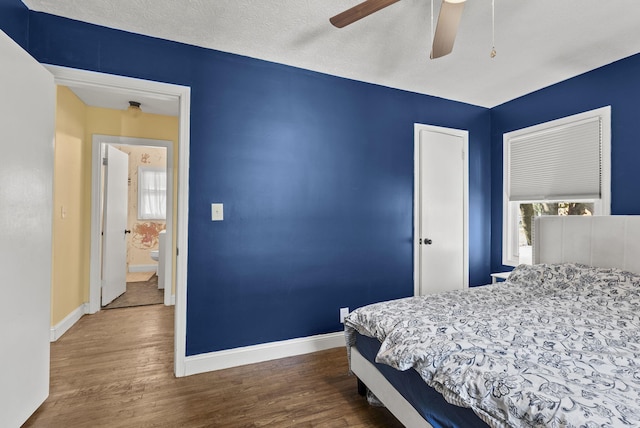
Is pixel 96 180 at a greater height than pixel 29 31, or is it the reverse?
pixel 29 31

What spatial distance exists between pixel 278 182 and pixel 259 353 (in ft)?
4.81

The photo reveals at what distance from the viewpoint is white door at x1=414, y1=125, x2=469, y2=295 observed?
331cm

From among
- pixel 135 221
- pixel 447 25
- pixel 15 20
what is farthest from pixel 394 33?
pixel 135 221

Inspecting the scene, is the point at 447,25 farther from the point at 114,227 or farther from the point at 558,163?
the point at 114,227

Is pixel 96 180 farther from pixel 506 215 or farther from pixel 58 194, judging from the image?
pixel 506 215

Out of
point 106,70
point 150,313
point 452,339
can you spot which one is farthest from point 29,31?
point 452,339

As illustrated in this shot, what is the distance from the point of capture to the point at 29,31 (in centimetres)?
204

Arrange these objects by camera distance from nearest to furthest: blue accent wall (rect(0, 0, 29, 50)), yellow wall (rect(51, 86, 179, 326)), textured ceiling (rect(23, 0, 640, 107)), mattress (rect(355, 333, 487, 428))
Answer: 1. mattress (rect(355, 333, 487, 428))
2. blue accent wall (rect(0, 0, 29, 50))
3. textured ceiling (rect(23, 0, 640, 107))
4. yellow wall (rect(51, 86, 179, 326))

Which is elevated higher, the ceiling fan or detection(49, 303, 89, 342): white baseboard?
the ceiling fan

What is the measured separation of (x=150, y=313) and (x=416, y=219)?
130 inches

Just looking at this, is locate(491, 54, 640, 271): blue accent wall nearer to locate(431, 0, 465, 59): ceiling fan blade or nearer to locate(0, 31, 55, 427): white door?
locate(431, 0, 465, 59): ceiling fan blade

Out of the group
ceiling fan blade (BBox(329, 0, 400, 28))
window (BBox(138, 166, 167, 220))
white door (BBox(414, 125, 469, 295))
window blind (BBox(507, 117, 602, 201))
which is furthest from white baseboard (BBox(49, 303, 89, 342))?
window blind (BBox(507, 117, 602, 201))

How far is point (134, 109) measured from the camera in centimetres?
376

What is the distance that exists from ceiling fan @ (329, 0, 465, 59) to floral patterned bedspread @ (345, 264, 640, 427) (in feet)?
4.96
